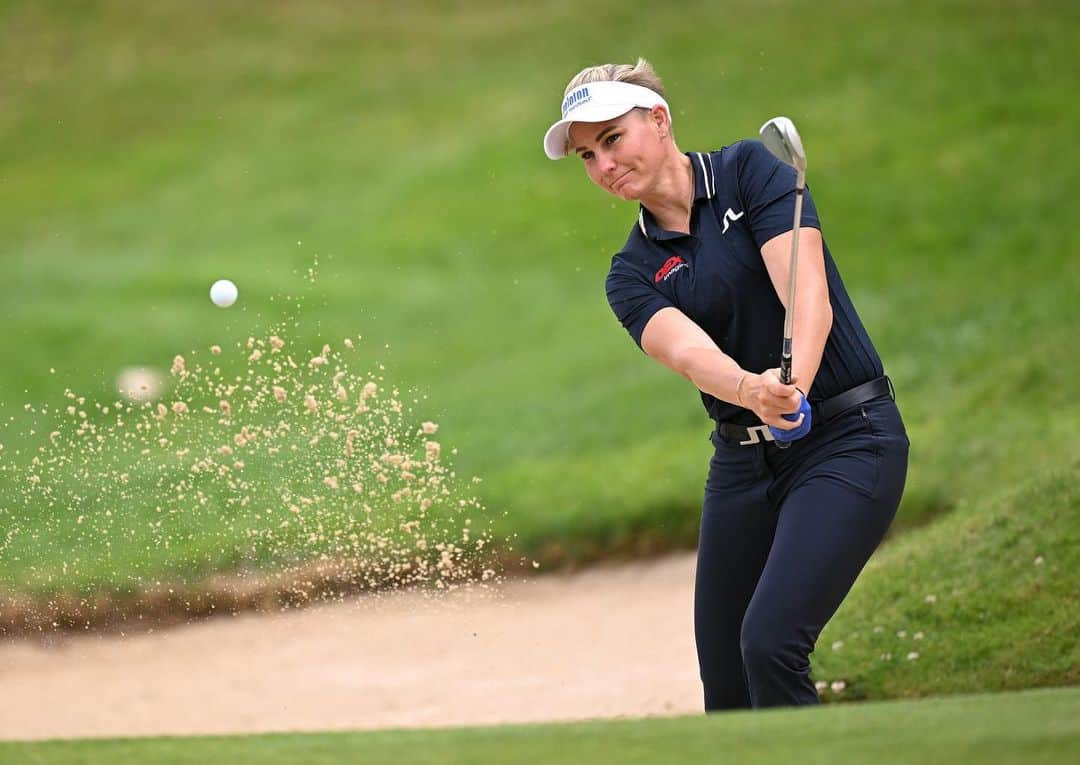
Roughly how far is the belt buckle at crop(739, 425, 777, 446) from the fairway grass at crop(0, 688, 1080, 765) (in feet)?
2.35

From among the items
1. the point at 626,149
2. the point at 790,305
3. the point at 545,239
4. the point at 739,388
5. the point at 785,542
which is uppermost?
the point at 545,239

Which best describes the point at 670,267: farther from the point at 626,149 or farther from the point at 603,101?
the point at 603,101

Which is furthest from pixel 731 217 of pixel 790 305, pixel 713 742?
pixel 713 742

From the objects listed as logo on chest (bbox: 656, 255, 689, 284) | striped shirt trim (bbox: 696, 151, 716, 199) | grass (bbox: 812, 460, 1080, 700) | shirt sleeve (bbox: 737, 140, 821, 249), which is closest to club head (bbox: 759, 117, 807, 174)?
shirt sleeve (bbox: 737, 140, 821, 249)

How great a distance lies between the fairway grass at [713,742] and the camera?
8.55 feet

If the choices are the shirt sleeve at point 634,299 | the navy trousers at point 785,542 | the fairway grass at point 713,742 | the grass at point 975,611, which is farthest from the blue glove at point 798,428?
the grass at point 975,611

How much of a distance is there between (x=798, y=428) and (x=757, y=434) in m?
0.20

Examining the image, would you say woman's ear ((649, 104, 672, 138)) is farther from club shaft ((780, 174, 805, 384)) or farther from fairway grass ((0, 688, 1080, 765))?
fairway grass ((0, 688, 1080, 765))

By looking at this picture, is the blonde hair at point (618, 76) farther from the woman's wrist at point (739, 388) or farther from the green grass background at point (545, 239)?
the green grass background at point (545, 239)

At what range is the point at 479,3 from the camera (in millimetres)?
20266

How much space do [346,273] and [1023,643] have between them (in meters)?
9.28

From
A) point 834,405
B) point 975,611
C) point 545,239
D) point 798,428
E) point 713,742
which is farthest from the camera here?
point 545,239

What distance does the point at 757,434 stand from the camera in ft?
11.8

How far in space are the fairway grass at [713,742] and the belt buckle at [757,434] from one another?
0.72 meters
